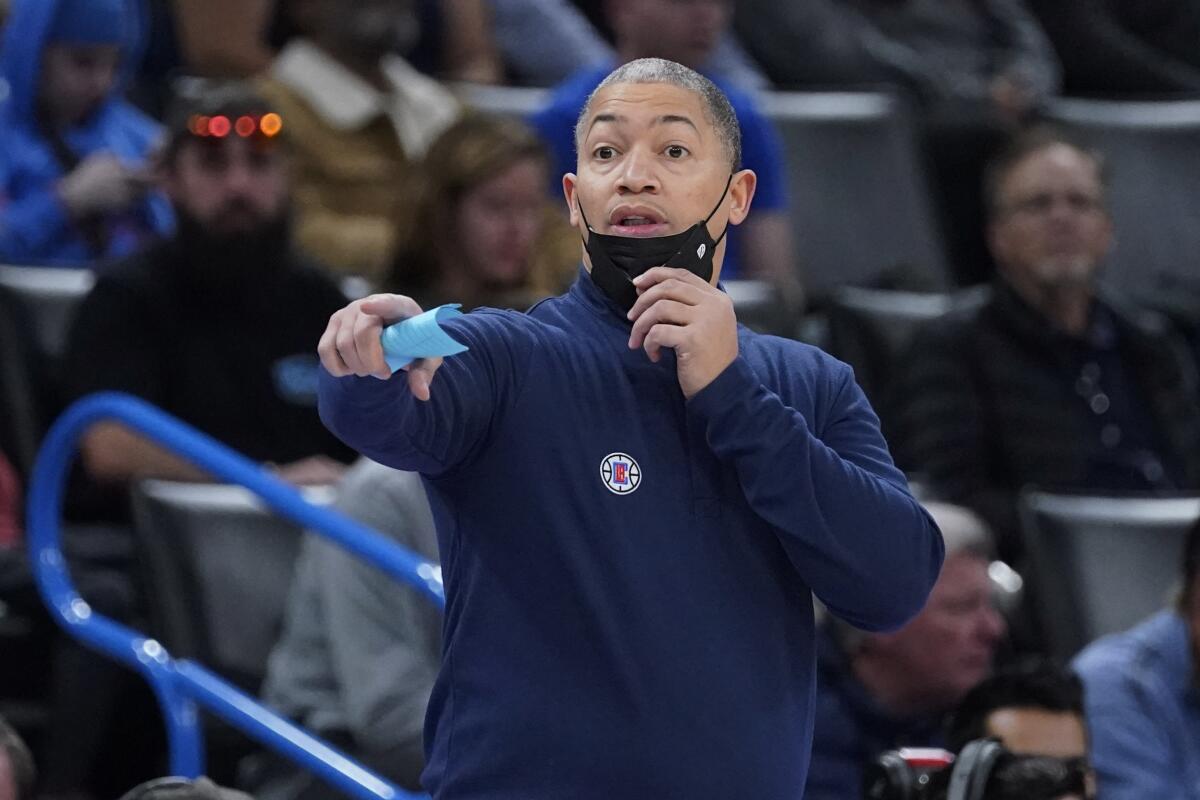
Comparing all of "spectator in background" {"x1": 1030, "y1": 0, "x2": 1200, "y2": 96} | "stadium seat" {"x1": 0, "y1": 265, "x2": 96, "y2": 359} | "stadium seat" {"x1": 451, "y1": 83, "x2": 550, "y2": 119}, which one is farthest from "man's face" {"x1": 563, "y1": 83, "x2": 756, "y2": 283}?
"spectator in background" {"x1": 1030, "y1": 0, "x2": 1200, "y2": 96}

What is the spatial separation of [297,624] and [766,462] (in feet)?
5.99

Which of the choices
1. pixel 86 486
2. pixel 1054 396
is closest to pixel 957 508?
pixel 1054 396

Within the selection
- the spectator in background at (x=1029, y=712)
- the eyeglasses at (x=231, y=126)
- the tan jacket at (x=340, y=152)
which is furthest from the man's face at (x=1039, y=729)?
the tan jacket at (x=340, y=152)

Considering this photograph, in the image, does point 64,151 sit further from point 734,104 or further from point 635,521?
point 635,521

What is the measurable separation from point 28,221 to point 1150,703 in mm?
2450

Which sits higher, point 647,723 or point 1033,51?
point 647,723

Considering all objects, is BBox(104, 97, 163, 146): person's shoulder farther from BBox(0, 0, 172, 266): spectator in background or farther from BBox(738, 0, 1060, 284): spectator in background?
BBox(738, 0, 1060, 284): spectator in background

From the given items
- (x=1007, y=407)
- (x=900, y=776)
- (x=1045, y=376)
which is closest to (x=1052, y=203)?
(x=1045, y=376)

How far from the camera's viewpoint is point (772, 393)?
1813mm

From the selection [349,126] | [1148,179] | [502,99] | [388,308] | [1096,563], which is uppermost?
[388,308]

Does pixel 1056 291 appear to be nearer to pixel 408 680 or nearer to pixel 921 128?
pixel 921 128

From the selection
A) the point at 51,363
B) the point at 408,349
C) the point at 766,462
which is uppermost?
the point at 408,349

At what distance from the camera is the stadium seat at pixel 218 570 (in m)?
3.48

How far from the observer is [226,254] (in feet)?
13.7
